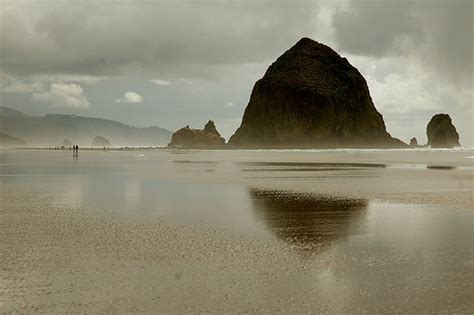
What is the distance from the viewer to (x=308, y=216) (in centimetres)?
1772

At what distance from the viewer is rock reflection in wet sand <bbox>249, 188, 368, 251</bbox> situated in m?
13.8

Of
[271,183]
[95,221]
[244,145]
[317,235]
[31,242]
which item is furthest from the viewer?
[244,145]

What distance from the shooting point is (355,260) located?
11023 mm

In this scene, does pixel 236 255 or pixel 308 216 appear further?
pixel 308 216

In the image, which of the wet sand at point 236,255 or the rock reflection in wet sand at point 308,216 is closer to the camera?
the wet sand at point 236,255

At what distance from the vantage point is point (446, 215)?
1784 cm

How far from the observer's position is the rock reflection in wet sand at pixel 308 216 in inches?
541

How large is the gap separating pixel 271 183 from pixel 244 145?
16677 centimetres

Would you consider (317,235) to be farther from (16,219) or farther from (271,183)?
(271,183)

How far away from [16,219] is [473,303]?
15331 mm

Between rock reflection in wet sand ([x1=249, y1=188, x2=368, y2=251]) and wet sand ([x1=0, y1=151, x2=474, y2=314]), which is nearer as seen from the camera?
wet sand ([x1=0, y1=151, x2=474, y2=314])

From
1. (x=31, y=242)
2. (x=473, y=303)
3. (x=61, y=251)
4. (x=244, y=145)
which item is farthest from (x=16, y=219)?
(x=244, y=145)

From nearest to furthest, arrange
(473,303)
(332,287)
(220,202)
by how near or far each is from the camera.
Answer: (473,303)
(332,287)
(220,202)

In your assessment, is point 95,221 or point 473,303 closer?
point 473,303
